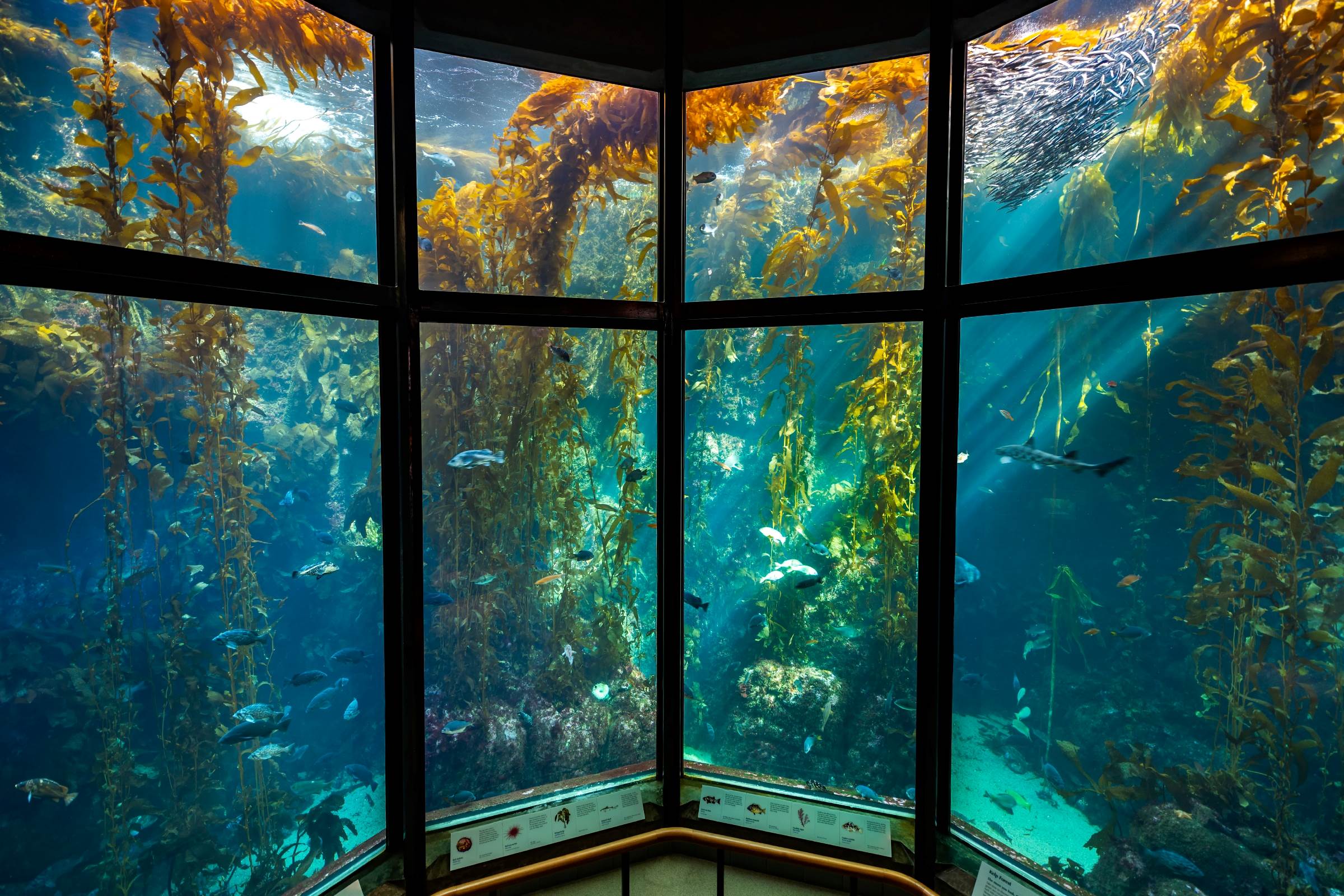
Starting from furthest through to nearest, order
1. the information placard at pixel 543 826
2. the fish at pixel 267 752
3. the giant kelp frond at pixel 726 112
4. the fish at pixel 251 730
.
Result: the giant kelp frond at pixel 726 112 → the information placard at pixel 543 826 → the fish at pixel 267 752 → the fish at pixel 251 730

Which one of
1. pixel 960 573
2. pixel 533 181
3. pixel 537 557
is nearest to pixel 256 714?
pixel 537 557

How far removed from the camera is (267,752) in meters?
2.67

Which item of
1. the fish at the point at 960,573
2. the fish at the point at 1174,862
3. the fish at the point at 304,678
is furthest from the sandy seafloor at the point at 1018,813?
the fish at the point at 304,678

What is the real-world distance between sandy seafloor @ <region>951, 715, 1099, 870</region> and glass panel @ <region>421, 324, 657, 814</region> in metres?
1.60

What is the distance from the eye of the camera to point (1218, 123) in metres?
2.13

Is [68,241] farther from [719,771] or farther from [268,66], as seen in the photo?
[719,771]

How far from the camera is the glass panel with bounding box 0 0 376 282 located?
74.6 inches

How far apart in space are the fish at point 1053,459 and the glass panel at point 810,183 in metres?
0.97

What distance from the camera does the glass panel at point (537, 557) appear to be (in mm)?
3066

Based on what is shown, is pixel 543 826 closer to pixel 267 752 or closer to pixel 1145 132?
pixel 267 752

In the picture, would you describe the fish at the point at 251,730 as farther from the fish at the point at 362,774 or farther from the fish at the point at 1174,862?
the fish at the point at 1174,862

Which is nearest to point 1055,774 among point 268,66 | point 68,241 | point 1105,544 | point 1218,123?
point 1105,544

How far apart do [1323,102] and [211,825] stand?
4933 millimetres

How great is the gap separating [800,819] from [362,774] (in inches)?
86.4
